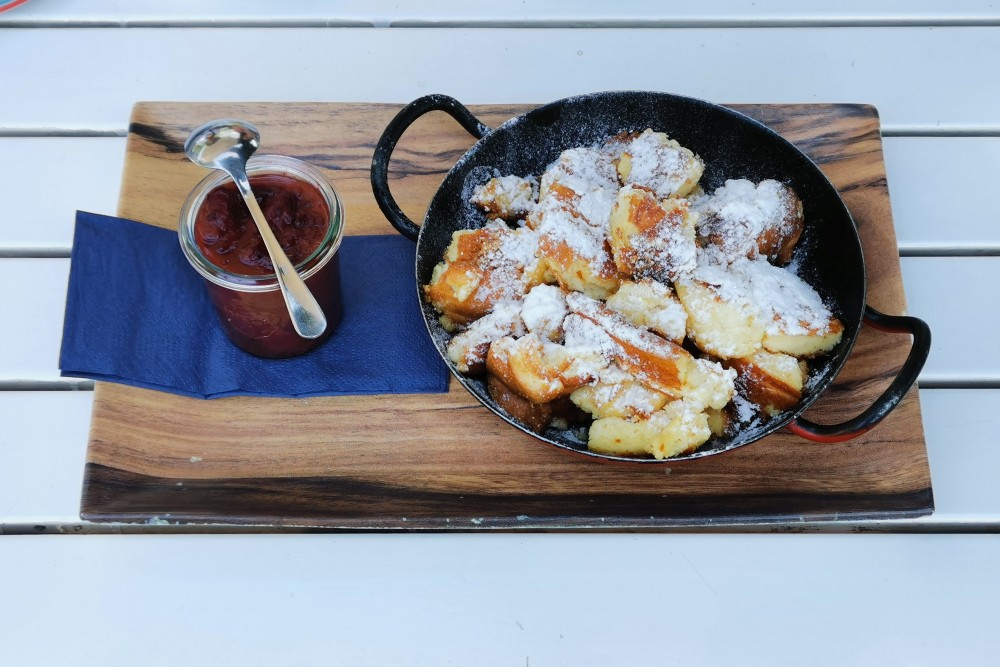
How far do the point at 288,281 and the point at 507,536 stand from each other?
501mm

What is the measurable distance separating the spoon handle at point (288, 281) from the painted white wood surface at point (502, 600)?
33 cm

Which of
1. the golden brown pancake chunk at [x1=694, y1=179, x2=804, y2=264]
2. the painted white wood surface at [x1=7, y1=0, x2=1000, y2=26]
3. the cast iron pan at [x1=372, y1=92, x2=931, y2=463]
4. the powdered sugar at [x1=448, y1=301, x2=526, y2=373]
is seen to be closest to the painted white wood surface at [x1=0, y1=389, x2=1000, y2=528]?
the cast iron pan at [x1=372, y1=92, x2=931, y2=463]

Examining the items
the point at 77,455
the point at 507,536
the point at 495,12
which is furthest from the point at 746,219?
the point at 77,455

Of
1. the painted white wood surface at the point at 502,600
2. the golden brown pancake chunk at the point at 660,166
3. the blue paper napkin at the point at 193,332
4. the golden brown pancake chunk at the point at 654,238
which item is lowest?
the painted white wood surface at the point at 502,600

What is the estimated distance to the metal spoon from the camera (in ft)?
3.81

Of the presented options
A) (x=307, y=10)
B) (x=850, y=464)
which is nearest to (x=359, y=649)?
(x=850, y=464)

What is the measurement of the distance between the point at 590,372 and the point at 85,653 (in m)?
0.84

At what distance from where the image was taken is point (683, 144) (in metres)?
1.39

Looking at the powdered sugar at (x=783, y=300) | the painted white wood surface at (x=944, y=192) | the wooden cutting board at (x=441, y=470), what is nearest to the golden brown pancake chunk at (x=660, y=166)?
the powdered sugar at (x=783, y=300)

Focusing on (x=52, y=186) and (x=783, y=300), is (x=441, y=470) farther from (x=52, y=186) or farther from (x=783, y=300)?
(x=52, y=186)

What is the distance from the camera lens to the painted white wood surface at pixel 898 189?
1549 millimetres

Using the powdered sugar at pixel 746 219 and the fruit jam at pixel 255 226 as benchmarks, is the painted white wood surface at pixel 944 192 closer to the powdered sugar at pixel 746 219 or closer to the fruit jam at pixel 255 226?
the powdered sugar at pixel 746 219

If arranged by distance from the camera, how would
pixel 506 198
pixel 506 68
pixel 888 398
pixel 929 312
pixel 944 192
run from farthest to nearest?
pixel 506 68
pixel 944 192
pixel 929 312
pixel 506 198
pixel 888 398

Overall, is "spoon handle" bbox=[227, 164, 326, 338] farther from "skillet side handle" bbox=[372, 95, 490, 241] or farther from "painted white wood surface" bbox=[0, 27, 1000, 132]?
"painted white wood surface" bbox=[0, 27, 1000, 132]
